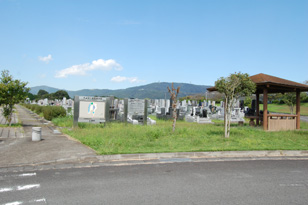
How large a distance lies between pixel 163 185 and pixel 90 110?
411 inches

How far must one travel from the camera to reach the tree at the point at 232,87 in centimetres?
1209

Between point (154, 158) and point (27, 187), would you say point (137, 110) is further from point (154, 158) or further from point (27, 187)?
point (27, 187)

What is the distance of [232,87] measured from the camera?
1220 centimetres

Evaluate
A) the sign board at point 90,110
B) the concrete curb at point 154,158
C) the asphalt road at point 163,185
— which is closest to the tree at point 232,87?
the concrete curb at point 154,158

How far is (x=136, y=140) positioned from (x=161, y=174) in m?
4.22

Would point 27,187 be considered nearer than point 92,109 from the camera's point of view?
Yes

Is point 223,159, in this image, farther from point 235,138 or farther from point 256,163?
point 235,138

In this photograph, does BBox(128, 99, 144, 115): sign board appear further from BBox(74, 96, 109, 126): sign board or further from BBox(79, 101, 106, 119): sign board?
BBox(79, 101, 106, 119): sign board

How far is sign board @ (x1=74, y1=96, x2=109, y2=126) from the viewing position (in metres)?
14.9

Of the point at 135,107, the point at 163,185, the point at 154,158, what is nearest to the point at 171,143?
the point at 154,158

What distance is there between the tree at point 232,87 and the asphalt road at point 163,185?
4.96 m

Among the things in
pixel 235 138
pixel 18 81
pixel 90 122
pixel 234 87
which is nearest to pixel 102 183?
pixel 235 138

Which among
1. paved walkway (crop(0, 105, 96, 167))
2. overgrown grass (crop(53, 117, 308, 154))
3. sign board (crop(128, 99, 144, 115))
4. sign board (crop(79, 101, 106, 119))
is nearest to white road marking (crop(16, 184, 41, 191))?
paved walkway (crop(0, 105, 96, 167))

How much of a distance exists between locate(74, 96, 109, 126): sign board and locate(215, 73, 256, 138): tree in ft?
21.2
